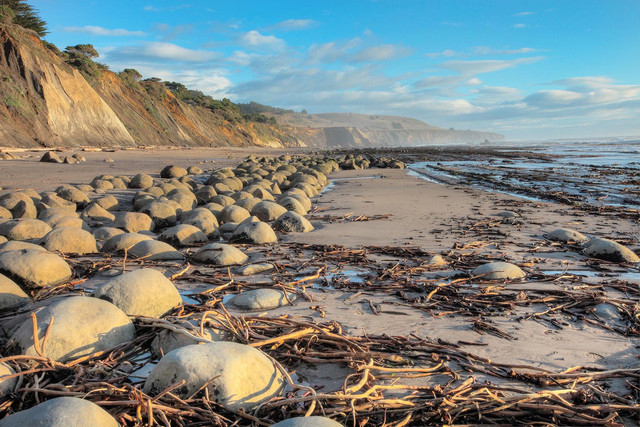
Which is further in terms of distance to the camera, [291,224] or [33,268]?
[291,224]

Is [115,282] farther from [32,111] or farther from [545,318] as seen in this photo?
[32,111]

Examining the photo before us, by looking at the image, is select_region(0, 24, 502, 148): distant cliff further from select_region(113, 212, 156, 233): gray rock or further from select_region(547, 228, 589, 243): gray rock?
select_region(547, 228, 589, 243): gray rock

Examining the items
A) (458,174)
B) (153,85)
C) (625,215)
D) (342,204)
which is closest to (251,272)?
(342,204)

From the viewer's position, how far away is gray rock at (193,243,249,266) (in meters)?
4.72

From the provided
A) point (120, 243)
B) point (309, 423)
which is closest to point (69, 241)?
point (120, 243)

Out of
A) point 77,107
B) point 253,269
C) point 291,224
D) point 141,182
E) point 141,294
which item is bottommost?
point 253,269

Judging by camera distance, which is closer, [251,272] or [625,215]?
[251,272]

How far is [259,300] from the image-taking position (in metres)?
3.49

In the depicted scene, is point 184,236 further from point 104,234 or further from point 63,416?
point 63,416

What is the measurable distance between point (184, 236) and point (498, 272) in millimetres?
3796

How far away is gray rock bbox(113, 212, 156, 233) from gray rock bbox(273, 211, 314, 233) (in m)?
1.92

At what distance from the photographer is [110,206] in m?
7.88

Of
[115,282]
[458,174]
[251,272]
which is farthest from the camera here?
[458,174]

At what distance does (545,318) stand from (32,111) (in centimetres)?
2632
